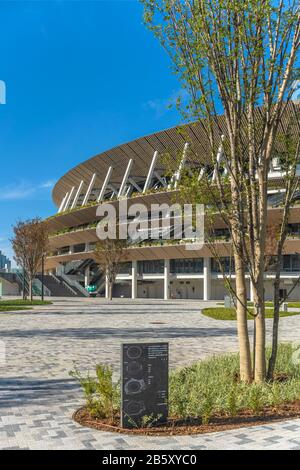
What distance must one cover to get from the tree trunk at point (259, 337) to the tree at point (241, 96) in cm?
2

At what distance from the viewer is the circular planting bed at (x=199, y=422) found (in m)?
6.34

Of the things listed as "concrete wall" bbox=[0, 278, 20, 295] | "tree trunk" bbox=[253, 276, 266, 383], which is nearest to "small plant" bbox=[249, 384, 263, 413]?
"tree trunk" bbox=[253, 276, 266, 383]

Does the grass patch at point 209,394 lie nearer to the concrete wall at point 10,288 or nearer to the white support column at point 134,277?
the white support column at point 134,277

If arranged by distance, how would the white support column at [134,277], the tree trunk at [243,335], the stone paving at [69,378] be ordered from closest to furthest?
the stone paving at [69,378], the tree trunk at [243,335], the white support column at [134,277]

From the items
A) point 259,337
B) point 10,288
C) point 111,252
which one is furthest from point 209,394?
point 10,288

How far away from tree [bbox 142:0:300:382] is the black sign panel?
2614mm

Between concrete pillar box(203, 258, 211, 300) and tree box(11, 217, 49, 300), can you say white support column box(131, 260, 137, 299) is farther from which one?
tree box(11, 217, 49, 300)

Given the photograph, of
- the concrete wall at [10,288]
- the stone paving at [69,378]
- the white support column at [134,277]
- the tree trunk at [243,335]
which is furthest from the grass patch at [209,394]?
the concrete wall at [10,288]

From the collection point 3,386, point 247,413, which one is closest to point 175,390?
point 247,413

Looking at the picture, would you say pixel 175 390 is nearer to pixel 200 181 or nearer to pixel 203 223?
pixel 203 223

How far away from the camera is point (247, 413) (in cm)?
732

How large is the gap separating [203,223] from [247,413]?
3744mm

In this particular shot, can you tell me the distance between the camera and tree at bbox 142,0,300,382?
872 cm

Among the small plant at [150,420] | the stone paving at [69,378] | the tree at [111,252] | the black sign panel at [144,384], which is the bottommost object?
the stone paving at [69,378]
